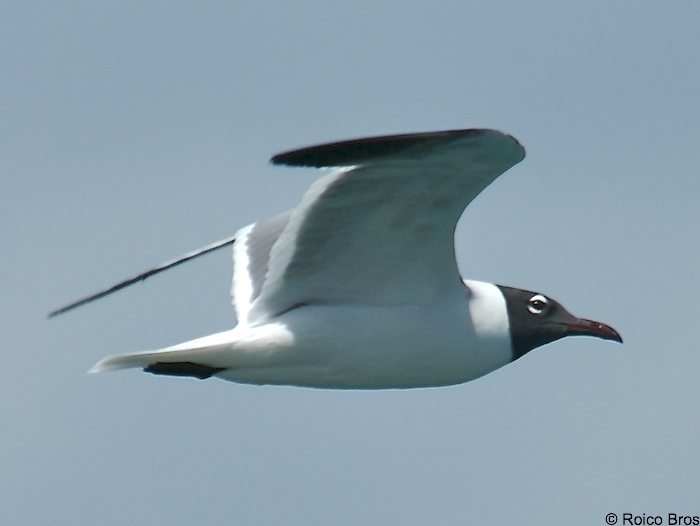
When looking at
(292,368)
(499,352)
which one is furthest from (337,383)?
(499,352)

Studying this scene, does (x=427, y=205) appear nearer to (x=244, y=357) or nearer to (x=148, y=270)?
(x=244, y=357)

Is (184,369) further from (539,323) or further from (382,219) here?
(539,323)

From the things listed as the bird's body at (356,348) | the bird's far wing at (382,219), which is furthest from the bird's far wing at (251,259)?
the bird's body at (356,348)

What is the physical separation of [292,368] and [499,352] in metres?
1.36

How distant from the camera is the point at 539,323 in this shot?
36.7ft

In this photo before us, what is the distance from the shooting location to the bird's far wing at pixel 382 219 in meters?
8.99

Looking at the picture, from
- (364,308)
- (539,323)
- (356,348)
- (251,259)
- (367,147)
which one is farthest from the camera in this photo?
(251,259)

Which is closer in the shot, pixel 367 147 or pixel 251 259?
pixel 367 147

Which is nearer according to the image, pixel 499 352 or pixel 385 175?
pixel 385 175

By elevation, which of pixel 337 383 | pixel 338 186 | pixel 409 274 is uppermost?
pixel 338 186

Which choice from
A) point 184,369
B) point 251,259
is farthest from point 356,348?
point 251,259

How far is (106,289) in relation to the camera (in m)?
10.8

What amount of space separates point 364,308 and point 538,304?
4.21 ft

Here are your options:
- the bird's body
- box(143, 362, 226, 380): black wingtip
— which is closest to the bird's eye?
the bird's body
